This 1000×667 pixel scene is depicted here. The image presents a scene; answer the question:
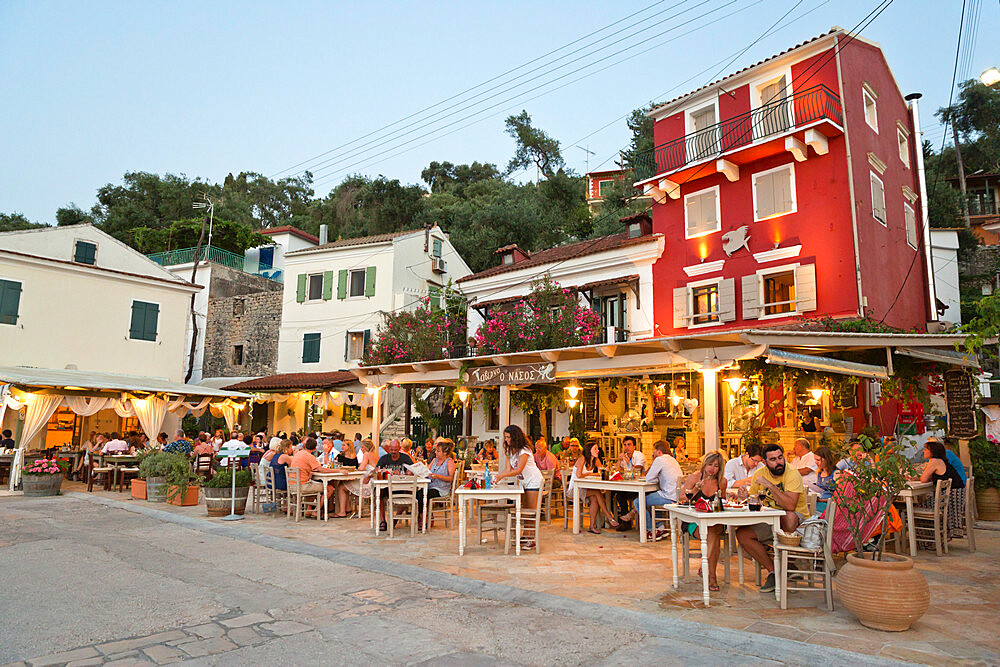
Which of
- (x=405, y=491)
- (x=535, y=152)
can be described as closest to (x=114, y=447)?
(x=405, y=491)

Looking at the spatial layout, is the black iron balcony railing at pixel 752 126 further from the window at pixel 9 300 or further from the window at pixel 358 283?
the window at pixel 9 300

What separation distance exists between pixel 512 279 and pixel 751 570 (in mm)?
13227

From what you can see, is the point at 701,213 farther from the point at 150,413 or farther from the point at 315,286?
the point at 150,413

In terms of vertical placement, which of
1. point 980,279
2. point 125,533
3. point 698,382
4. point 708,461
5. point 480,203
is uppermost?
point 480,203

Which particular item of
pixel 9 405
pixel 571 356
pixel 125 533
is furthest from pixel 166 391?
pixel 571 356

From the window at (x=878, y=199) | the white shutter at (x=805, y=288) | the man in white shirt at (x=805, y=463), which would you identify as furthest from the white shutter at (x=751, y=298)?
A: the man in white shirt at (x=805, y=463)

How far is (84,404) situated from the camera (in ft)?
55.5

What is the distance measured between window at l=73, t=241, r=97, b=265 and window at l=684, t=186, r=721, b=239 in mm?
19705

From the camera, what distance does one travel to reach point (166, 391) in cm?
1855

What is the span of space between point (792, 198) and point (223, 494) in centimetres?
1338

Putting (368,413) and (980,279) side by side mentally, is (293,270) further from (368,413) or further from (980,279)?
(980,279)

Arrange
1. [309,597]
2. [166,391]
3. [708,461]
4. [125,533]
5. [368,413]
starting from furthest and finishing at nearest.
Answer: [368,413] → [166,391] → [125,533] → [708,461] → [309,597]

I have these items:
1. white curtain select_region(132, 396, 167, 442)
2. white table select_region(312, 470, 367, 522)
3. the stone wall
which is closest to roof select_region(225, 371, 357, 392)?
the stone wall

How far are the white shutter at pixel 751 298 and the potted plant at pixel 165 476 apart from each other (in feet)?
41.6
